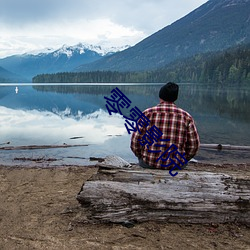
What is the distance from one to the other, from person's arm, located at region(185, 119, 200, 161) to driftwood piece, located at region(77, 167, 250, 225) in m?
0.56

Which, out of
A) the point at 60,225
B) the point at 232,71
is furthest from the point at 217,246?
the point at 232,71

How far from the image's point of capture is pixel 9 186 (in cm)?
867

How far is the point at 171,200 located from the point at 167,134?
1.19 metres

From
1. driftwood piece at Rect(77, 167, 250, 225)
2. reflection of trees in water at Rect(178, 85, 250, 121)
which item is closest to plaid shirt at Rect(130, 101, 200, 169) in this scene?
driftwood piece at Rect(77, 167, 250, 225)

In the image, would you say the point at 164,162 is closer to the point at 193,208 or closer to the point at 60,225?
the point at 193,208

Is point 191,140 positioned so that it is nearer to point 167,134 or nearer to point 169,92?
point 167,134

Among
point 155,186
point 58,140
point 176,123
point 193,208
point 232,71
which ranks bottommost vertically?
point 58,140

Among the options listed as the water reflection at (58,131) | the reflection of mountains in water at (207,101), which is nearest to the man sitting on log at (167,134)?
the water reflection at (58,131)

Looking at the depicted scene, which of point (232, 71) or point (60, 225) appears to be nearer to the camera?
point (60, 225)

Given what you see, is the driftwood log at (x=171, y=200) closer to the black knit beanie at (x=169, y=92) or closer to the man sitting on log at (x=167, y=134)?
the man sitting on log at (x=167, y=134)

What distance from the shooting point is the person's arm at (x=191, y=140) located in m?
5.82

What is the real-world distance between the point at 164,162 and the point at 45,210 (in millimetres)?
2720

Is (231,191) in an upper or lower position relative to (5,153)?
upper

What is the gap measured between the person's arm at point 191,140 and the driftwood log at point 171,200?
57 cm
